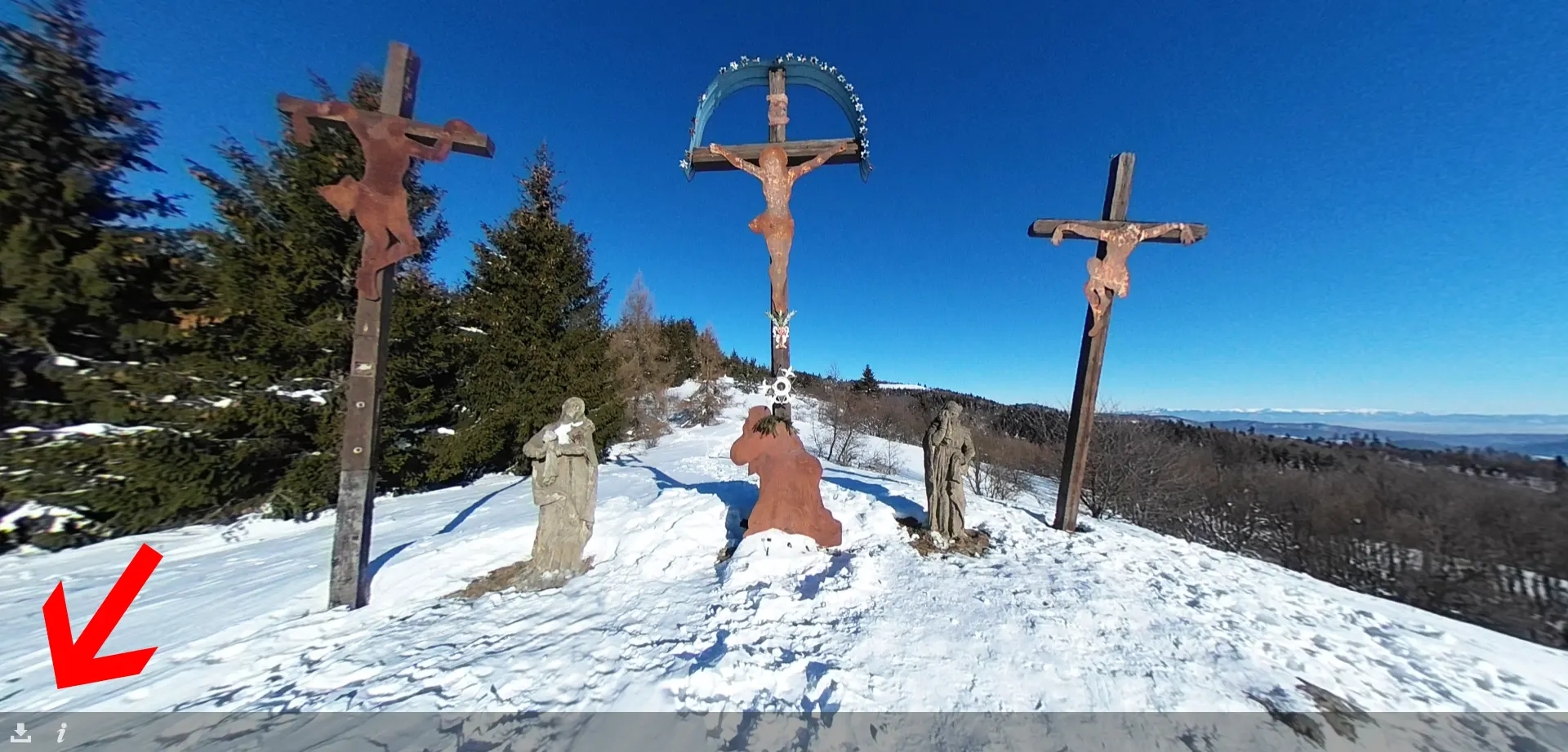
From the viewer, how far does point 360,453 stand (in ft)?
13.5

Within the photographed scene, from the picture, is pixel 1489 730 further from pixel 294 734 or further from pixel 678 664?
pixel 294 734

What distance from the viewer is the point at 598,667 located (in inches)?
120

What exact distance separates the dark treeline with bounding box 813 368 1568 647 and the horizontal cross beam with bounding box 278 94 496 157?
1472 centimetres

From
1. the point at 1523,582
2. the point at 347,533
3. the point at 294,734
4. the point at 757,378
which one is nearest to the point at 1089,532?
the point at 294,734

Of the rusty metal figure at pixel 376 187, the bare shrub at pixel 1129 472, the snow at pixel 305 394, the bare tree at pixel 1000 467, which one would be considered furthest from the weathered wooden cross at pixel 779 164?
the bare tree at pixel 1000 467

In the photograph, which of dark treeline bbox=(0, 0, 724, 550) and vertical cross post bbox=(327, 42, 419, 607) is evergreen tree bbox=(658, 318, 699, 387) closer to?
dark treeline bbox=(0, 0, 724, 550)

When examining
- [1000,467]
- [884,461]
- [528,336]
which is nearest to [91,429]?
[528,336]

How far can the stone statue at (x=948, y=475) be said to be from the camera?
17.8ft

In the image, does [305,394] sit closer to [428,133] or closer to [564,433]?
[428,133]

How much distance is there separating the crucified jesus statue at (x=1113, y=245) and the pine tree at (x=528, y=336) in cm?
1059

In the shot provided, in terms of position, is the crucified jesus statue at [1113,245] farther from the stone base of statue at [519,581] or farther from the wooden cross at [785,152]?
the stone base of statue at [519,581]

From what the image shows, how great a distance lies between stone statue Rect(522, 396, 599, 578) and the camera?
464cm

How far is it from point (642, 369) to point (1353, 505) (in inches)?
915

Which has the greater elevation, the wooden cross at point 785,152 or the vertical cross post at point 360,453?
the wooden cross at point 785,152
